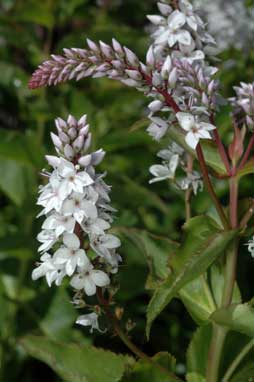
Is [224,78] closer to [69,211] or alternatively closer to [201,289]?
[201,289]

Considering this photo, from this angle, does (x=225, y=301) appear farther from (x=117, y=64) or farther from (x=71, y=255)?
(x=117, y=64)

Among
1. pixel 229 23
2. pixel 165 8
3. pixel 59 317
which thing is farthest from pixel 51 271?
pixel 229 23

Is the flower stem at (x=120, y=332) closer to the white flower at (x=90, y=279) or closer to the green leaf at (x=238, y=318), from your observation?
the white flower at (x=90, y=279)

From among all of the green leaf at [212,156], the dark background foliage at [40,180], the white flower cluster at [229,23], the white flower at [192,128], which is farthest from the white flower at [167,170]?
the white flower cluster at [229,23]

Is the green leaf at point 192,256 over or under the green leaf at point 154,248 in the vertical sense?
over

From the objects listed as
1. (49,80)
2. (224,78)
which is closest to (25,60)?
(224,78)

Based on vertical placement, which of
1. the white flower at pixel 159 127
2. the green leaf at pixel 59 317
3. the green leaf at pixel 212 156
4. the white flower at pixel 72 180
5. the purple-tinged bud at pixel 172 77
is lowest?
the green leaf at pixel 59 317

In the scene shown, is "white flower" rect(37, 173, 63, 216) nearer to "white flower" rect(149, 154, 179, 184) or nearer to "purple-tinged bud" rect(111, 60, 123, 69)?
"purple-tinged bud" rect(111, 60, 123, 69)
